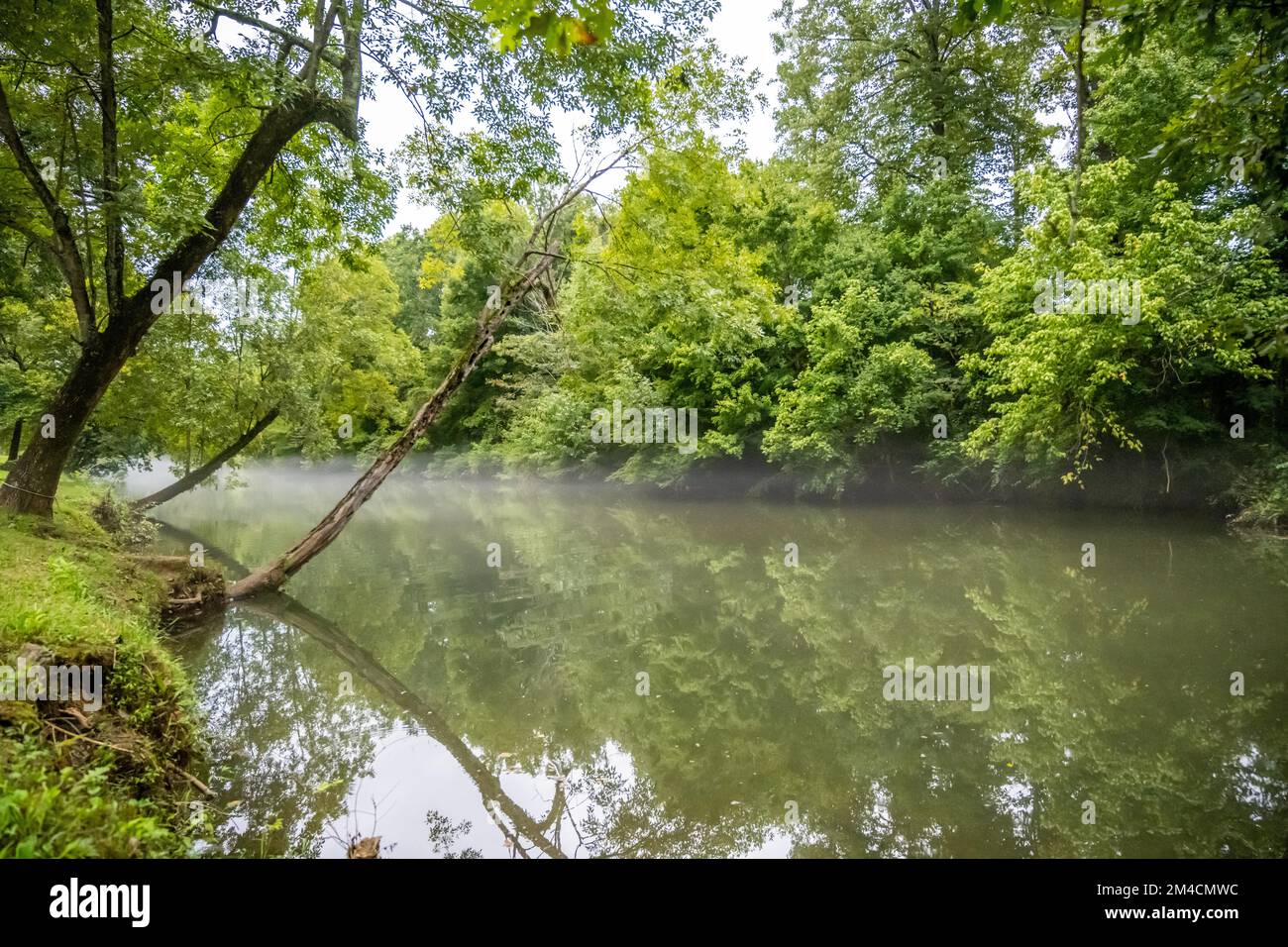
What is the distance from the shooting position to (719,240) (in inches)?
440

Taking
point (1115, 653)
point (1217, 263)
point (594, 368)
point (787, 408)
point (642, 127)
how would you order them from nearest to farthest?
point (1115, 653), point (642, 127), point (1217, 263), point (787, 408), point (594, 368)

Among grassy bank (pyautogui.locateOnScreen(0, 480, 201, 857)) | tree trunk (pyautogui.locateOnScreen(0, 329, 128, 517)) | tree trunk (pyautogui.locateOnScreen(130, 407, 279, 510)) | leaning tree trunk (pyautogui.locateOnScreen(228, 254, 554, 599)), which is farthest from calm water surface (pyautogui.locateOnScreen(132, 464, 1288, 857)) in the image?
tree trunk (pyautogui.locateOnScreen(130, 407, 279, 510))

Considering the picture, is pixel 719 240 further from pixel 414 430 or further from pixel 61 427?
pixel 61 427

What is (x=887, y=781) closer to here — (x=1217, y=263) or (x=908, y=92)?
(x=1217, y=263)

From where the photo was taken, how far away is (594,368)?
23.4m

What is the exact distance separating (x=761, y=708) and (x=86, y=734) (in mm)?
4491

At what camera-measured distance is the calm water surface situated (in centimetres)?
383

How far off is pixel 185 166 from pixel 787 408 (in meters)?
15.0

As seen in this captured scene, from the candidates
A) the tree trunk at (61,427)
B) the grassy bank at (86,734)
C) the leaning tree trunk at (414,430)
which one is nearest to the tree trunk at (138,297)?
the tree trunk at (61,427)

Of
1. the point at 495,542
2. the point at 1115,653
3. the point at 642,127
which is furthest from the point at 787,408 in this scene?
the point at 1115,653

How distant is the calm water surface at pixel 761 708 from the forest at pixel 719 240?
282 centimetres

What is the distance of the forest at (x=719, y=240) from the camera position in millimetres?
6453

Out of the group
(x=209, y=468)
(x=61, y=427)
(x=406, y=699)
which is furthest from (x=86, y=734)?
(x=209, y=468)

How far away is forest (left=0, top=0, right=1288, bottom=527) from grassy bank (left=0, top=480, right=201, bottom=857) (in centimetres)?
286
